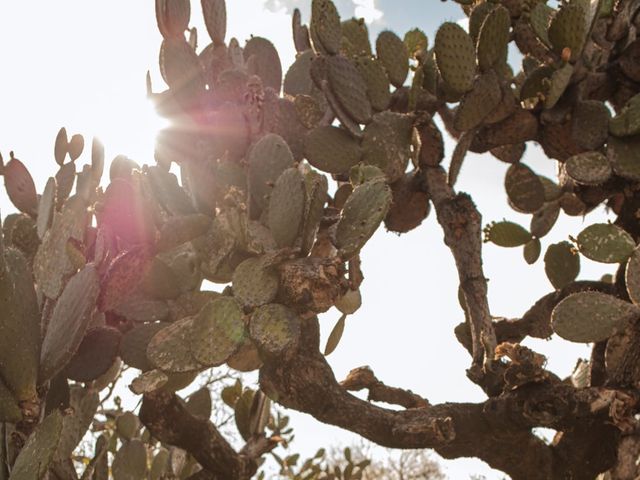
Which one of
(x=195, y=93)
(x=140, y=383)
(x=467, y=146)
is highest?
(x=467, y=146)

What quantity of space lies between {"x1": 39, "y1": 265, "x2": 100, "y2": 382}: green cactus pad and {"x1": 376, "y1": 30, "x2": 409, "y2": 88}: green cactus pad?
1433 millimetres

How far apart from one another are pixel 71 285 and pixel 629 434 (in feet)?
5.50

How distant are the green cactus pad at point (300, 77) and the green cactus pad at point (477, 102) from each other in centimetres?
56

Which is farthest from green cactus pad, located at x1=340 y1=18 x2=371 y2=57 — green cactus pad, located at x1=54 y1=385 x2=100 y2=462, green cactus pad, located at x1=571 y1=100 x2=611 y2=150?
green cactus pad, located at x1=54 y1=385 x2=100 y2=462

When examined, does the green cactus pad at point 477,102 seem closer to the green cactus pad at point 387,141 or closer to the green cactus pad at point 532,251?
the green cactus pad at point 387,141

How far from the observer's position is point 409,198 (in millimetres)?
2830

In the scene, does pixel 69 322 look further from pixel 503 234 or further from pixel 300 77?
pixel 503 234

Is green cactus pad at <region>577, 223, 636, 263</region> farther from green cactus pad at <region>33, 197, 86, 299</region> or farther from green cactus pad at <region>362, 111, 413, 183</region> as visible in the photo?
green cactus pad at <region>33, 197, 86, 299</region>

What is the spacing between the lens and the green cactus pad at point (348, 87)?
238 cm

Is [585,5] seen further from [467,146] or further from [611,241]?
[611,241]

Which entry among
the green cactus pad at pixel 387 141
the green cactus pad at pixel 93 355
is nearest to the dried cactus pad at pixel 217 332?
the green cactus pad at pixel 93 355

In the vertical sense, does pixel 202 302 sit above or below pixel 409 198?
below

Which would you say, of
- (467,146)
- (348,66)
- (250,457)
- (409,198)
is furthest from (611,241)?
(250,457)

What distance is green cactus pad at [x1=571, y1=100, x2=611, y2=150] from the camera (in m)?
2.57
